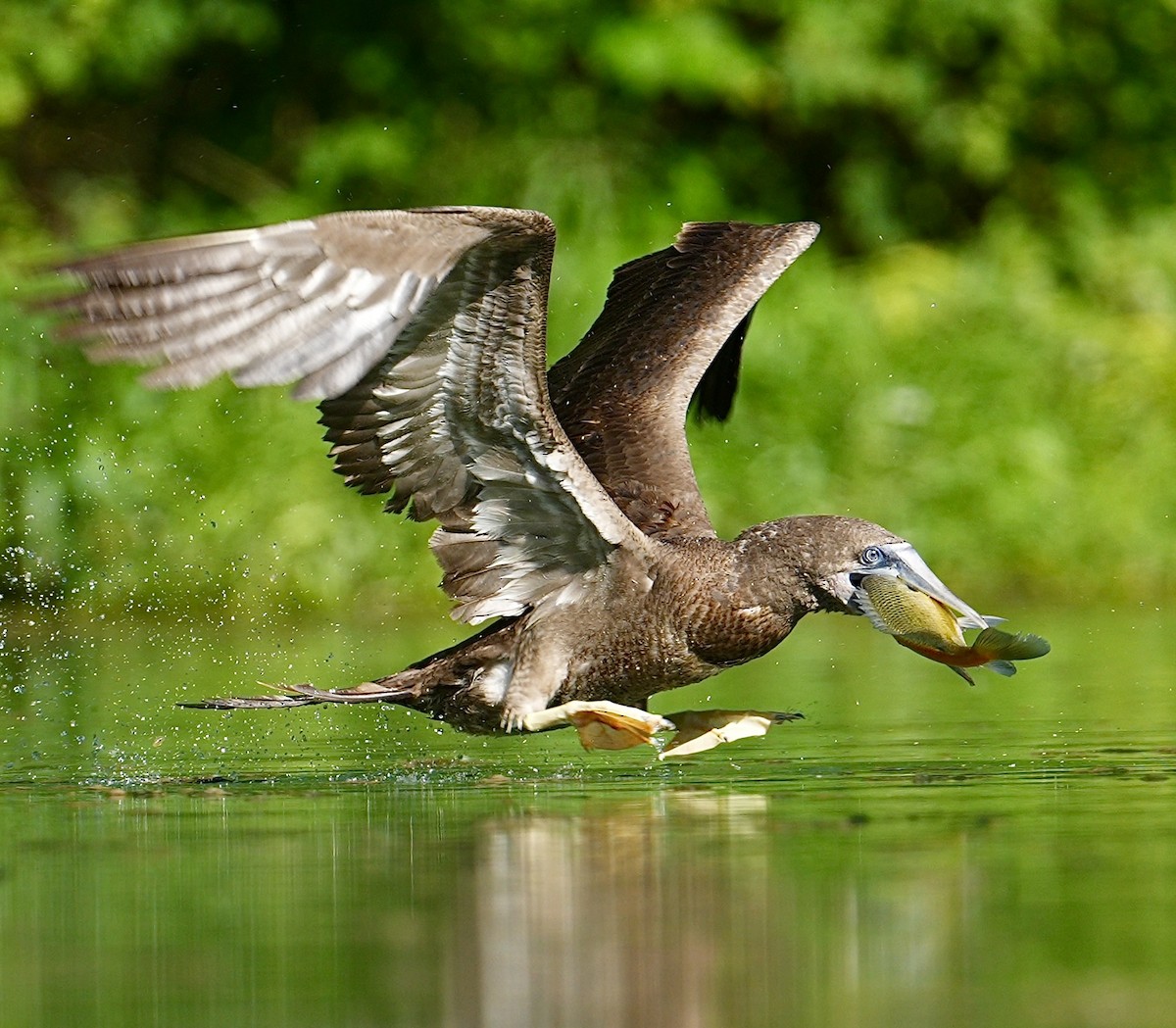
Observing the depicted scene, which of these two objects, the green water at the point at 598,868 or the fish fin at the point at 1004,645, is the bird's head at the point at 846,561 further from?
the green water at the point at 598,868

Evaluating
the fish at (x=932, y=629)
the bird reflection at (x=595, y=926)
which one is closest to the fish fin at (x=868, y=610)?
the fish at (x=932, y=629)

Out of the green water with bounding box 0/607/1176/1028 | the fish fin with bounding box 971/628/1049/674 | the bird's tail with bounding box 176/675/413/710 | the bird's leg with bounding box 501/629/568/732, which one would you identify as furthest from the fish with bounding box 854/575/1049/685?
the bird's tail with bounding box 176/675/413/710

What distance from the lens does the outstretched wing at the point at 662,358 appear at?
7.32 m

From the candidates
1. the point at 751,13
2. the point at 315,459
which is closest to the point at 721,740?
the point at 315,459

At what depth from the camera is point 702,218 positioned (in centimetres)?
1480

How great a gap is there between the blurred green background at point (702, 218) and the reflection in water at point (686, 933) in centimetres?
688

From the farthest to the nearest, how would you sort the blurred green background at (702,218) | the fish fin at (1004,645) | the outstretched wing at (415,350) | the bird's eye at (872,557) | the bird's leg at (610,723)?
the blurred green background at (702,218) < the bird's eye at (872,557) < the bird's leg at (610,723) < the fish fin at (1004,645) < the outstretched wing at (415,350)

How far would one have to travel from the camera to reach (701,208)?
49.2ft

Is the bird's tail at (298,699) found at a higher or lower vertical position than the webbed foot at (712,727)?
higher

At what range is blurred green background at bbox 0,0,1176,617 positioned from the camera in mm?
11875

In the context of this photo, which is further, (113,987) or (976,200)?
(976,200)

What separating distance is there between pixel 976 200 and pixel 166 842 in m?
11.9

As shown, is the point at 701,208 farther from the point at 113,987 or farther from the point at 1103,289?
the point at 113,987

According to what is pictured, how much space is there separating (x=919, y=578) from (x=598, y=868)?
1.83 metres
